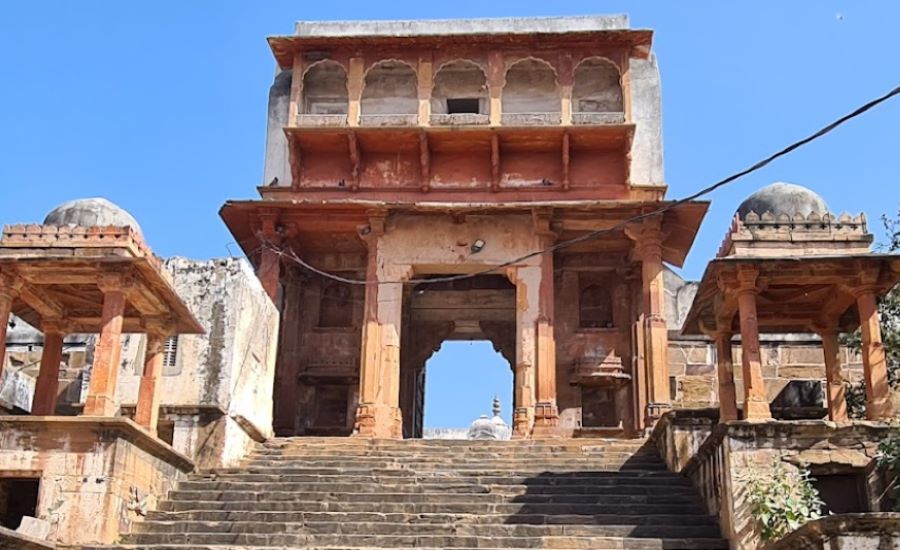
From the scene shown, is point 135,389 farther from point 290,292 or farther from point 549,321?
point 549,321

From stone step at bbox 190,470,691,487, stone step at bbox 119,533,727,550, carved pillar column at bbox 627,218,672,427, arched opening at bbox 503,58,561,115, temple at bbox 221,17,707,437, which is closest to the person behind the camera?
stone step at bbox 119,533,727,550

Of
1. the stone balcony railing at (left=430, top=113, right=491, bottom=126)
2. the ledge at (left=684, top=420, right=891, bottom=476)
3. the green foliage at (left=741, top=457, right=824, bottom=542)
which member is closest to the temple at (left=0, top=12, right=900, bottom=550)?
the ledge at (left=684, top=420, right=891, bottom=476)

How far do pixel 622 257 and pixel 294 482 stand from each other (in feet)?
30.6

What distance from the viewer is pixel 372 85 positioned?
21.5 meters

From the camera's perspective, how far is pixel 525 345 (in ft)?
60.1

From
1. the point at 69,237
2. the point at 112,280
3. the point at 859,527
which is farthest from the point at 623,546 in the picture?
the point at 69,237

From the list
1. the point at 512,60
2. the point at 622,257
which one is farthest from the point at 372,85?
the point at 622,257

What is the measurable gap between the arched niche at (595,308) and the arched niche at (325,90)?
19.7 feet

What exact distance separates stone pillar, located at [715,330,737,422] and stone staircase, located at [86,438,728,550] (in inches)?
41.6

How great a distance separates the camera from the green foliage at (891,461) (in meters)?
11.1

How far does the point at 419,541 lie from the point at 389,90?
38.3 feet

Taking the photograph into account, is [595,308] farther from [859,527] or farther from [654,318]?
[859,527]

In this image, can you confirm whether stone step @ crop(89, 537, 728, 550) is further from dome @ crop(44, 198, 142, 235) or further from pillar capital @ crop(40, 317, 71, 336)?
dome @ crop(44, 198, 142, 235)

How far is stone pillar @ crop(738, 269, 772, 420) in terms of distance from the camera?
12484 mm
